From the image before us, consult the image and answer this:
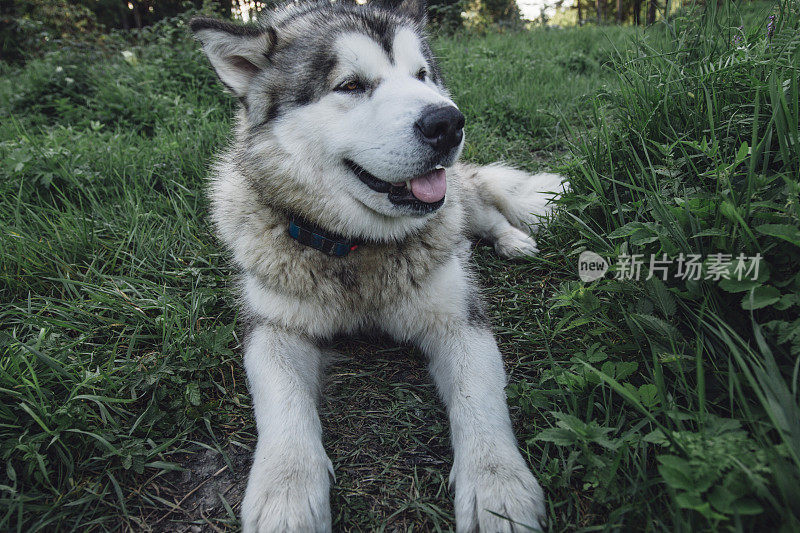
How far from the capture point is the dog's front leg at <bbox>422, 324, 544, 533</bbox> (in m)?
1.39

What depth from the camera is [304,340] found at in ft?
7.04

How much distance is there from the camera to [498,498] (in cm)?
140

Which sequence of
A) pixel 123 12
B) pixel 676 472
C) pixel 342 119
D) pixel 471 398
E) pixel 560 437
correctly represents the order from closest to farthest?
1. pixel 676 472
2. pixel 560 437
3. pixel 471 398
4. pixel 342 119
5. pixel 123 12

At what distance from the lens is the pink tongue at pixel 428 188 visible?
6.72 ft

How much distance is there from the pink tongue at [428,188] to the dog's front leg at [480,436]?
0.56 meters

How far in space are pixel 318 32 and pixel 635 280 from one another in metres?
1.77

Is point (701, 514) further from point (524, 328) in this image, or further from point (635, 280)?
point (524, 328)

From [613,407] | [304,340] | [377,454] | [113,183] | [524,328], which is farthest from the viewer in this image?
[113,183]

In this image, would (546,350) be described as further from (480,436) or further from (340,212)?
(340,212)

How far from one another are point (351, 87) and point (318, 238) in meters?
0.69

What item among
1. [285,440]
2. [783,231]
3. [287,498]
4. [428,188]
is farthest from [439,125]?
[287,498]

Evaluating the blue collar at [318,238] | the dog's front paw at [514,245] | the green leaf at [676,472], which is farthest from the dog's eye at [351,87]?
the green leaf at [676,472]

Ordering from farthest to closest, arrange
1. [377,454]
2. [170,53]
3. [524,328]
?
[170,53], [524,328], [377,454]

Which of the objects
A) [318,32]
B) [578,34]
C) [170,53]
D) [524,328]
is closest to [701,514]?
[524,328]
